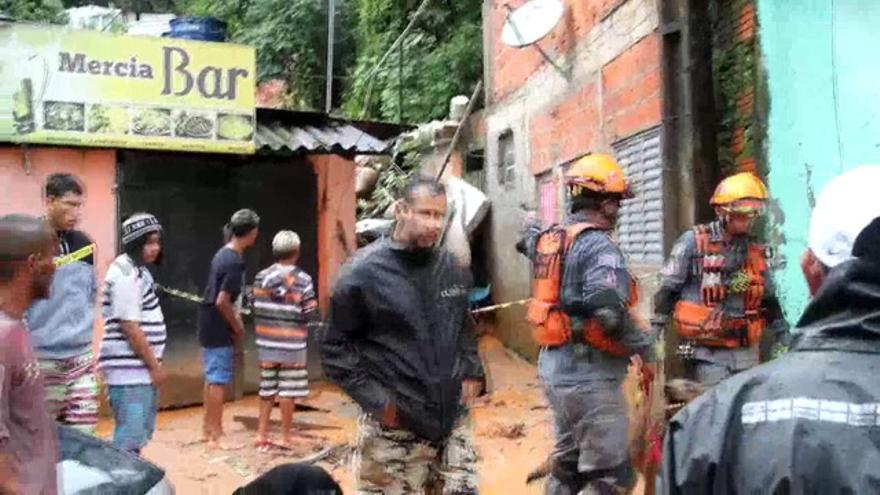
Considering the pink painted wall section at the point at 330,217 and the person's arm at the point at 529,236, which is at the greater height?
the pink painted wall section at the point at 330,217

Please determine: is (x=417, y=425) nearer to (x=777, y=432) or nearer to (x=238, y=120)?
(x=777, y=432)

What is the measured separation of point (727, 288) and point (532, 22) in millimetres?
5094

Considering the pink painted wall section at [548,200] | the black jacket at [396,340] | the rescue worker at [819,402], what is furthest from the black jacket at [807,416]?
the pink painted wall section at [548,200]

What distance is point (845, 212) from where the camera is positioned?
1.78m

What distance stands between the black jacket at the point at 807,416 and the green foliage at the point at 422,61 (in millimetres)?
15278

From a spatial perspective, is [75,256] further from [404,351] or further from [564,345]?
[564,345]

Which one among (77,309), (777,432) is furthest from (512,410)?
(777,432)

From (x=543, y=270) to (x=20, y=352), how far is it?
265 cm

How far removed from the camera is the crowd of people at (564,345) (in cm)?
174

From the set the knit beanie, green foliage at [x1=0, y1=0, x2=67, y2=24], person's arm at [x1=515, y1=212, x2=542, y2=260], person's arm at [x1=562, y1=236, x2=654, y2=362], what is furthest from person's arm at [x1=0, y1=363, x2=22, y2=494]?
green foliage at [x1=0, y1=0, x2=67, y2=24]

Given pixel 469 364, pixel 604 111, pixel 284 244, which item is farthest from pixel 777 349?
pixel 604 111

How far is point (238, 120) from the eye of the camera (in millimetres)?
9742

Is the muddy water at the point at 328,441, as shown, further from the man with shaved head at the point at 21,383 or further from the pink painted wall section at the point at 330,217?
the man with shaved head at the point at 21,383

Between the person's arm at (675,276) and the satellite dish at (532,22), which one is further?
the satellite dish at (532,22)
